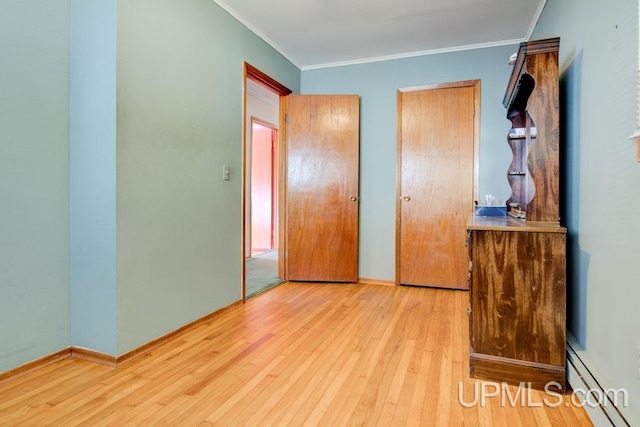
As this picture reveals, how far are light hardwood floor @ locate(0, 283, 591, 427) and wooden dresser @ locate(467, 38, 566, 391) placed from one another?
0.13m

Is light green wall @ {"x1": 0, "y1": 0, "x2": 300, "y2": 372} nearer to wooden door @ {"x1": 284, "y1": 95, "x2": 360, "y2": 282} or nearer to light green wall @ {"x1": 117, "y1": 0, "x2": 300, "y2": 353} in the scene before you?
light green wall @ {"x1": 117, "y1": 0, "x2": 300, "y2": 353}

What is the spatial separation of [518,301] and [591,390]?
1.43 ft

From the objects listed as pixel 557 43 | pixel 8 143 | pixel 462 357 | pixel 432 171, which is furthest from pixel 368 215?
pixel 8 143

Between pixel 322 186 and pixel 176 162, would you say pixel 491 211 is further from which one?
pixel 176 162

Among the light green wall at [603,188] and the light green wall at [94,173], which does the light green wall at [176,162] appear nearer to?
the light green wall at [94,173]

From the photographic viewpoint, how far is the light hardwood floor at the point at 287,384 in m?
1.50

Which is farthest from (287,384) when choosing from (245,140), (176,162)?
(245,140)

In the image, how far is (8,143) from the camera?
1.73m

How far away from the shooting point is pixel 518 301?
1752 mm

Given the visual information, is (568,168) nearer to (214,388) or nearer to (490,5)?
(490,5)

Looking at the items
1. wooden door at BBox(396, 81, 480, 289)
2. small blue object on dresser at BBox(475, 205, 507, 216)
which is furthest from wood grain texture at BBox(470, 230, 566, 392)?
wooden door at BBox(396, 81, 480, 289)

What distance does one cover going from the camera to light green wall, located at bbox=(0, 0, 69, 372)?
1.73m

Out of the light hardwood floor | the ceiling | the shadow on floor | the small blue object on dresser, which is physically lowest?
the light hardwood floor

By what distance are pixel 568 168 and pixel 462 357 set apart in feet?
4.02
